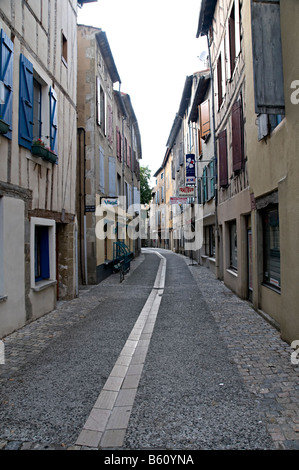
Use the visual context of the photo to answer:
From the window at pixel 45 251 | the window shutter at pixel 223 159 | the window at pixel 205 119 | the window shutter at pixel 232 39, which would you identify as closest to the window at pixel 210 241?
the window at pixel 205 119

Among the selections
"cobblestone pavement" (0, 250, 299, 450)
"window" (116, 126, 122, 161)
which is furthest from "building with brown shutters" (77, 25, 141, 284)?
"cobblestone pavement" (0, 250, 299, 450)

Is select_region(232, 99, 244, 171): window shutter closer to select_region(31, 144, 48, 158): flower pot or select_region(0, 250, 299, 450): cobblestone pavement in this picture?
select_region(0, 250, 299, 450): cobblestone pavement

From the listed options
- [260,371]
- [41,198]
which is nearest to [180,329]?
[260,371]

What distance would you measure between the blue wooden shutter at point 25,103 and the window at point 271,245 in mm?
4513

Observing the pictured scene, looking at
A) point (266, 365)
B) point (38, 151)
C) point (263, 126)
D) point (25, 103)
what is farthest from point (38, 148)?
point (266, 365)

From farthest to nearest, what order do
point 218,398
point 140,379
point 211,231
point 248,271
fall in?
point 211,231
point 248,271
point 140,379
point 218,398

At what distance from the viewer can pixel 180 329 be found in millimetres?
5457

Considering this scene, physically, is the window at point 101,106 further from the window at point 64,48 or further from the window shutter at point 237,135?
the window shutter at point 237,135

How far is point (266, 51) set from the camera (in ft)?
15.6

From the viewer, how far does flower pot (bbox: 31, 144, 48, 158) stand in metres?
6.09

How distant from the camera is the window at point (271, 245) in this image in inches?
225

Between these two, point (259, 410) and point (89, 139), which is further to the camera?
point (89, 139)

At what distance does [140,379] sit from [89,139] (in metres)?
9.20

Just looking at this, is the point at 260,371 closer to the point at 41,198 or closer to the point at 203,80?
the point at 41,198
